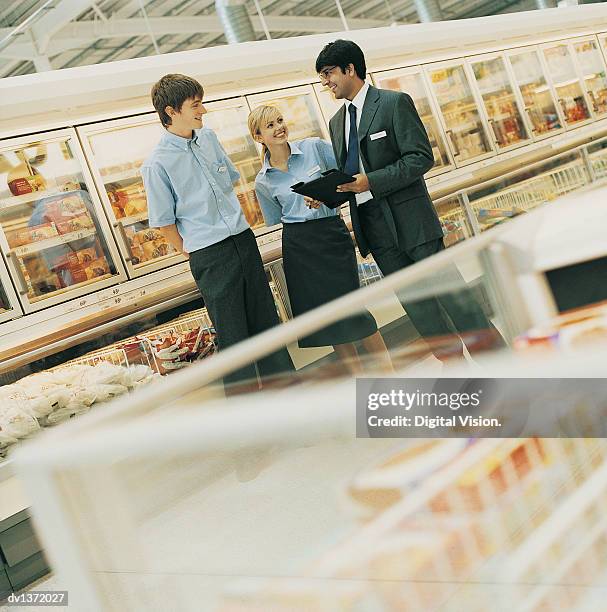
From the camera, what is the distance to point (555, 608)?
794mm

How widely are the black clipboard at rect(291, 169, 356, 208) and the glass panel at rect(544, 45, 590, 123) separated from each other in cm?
522

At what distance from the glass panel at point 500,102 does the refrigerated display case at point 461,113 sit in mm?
205

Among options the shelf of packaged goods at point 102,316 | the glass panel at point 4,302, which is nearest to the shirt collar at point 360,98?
the shelf of packaged goods at point 102,316

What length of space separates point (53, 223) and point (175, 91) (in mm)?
1092

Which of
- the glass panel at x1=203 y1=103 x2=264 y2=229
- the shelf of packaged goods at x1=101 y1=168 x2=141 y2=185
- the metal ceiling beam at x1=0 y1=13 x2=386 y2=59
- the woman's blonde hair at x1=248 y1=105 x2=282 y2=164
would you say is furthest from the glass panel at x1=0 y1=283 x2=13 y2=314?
the metal ceiling beam at x1=0 y1=13 x2=386 y2=59

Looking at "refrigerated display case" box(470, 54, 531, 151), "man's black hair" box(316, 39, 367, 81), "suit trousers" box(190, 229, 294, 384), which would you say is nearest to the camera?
"man's black hair" box(316, 39, 367, 81)

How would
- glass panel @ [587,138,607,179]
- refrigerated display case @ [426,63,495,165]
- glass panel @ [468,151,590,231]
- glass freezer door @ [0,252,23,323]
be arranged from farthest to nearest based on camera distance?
glass panel @ [587,138,607,179], refrigerated display case @ [426,63,495,165], glass panel @ [468,151,590,231], glass freezer door @ [0,252,23,323]

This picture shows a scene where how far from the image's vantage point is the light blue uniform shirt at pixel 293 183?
328 centimetres

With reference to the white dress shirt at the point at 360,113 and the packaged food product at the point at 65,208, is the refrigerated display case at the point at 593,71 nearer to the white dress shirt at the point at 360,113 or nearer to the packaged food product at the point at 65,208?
the white dress shirt at the point at 360,113

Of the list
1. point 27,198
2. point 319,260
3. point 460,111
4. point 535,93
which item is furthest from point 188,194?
point 535,93

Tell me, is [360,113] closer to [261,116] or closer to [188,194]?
[261,116]

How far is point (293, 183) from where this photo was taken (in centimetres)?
331

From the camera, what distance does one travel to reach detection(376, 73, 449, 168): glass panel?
19.5 feet

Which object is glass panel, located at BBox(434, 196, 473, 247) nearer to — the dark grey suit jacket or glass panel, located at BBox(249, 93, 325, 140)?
glass panel, located at BBox(249, 93, 325, 140)
